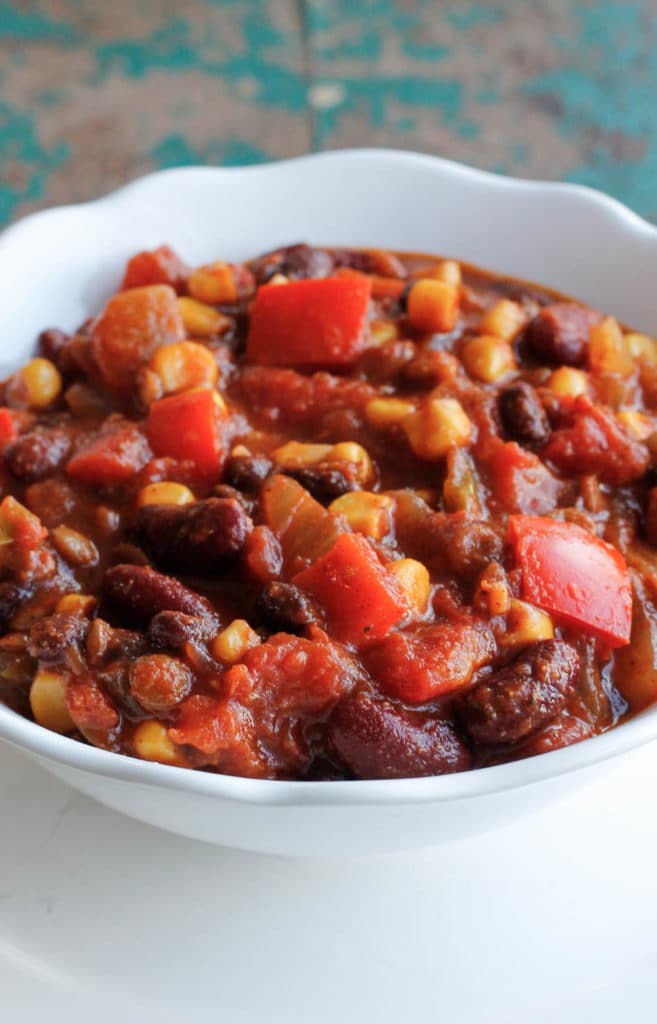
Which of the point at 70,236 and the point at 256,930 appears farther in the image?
the point at 70,236

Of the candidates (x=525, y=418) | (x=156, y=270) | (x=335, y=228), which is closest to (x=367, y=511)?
(x=525, y=418)

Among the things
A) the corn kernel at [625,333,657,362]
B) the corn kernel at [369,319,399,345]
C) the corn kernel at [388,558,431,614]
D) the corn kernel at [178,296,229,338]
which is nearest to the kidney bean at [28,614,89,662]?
the corn kernel at [388,558,431,614]

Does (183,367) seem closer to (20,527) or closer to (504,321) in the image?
(20,527)

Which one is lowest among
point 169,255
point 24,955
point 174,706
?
point 24,955

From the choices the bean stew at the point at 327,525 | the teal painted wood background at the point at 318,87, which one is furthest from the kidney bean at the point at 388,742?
the teal painted wood background at the point at 318,87

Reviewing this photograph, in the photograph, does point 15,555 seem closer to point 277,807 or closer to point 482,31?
point 277,807

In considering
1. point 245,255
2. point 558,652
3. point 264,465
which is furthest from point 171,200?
point 558,652
